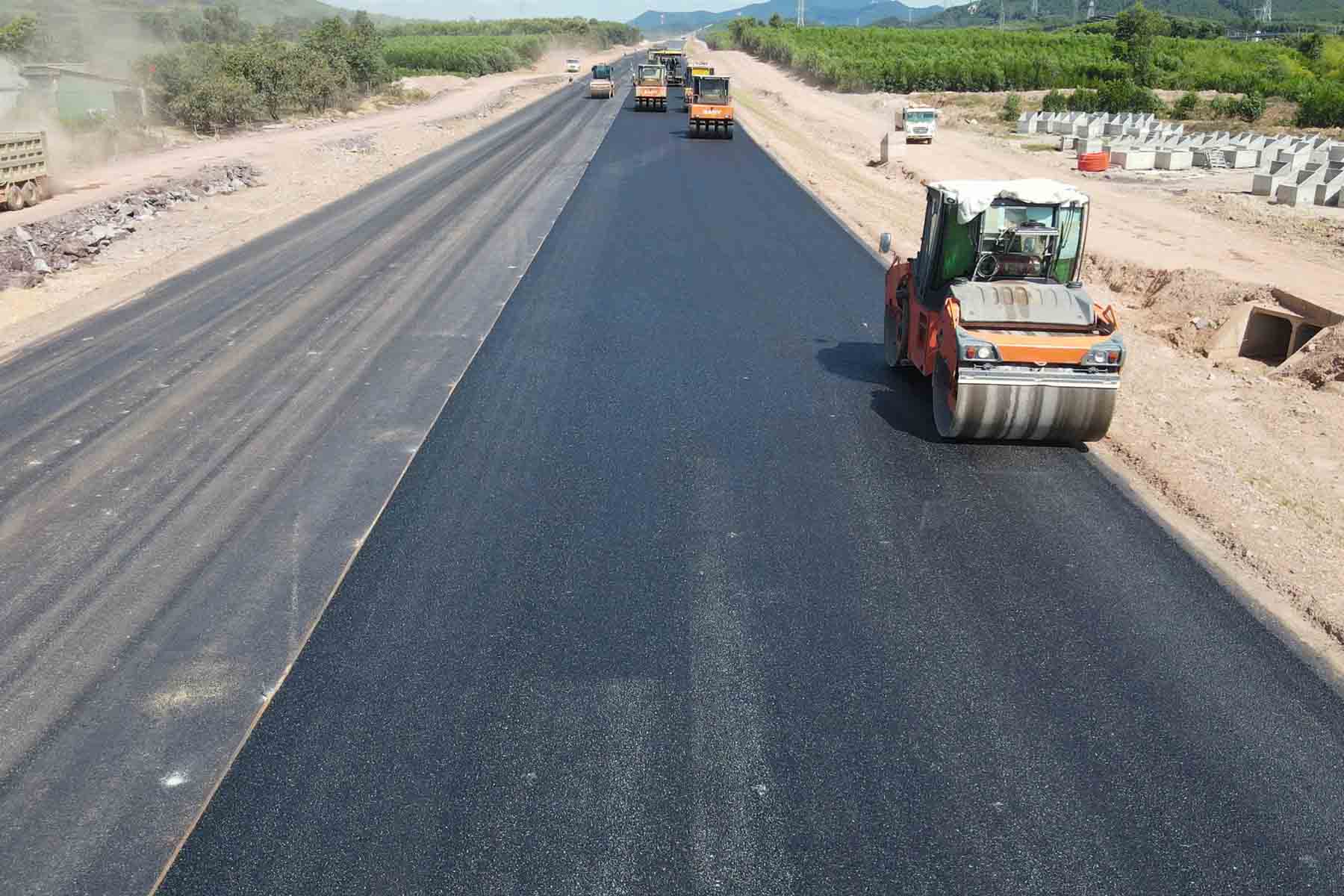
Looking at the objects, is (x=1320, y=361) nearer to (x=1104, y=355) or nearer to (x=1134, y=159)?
(x=1104, y=355)

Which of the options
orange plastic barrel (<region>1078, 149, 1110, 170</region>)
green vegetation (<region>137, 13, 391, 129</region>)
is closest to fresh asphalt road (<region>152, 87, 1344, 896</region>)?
orange plastic barrel (<region>1078, 149, 1110, 170</region>)

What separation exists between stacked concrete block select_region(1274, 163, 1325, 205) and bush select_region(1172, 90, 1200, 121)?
29.2 m

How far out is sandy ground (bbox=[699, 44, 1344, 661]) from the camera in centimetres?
853

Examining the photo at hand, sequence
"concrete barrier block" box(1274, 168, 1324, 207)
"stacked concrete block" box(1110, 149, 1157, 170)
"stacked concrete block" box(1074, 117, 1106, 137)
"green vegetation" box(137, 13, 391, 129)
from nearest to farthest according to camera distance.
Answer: "concrete barrier block" box(1274, 168, 1324, 207) < "stacked concrete block" box(1110, 149, 1157, 170) < "green vegetation" box(137, 13, 391, 129) < "stacked concrete block" box(1074, 117, 1106, 137)

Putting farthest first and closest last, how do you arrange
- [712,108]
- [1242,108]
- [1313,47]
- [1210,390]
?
[1313,47], [1242,108], [712,108], [1210,390]

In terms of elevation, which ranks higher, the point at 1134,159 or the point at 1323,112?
the point at 1323,112

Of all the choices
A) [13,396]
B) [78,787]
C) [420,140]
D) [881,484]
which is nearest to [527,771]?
[78,787]

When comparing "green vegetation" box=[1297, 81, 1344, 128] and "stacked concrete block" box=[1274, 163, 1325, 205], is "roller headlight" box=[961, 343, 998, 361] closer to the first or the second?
"stacked concrete block" box=[1274, 163, 1325, 205]

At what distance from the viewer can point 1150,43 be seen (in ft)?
245

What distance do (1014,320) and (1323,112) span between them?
47.2 metres

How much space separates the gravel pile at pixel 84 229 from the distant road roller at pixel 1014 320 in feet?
51.1

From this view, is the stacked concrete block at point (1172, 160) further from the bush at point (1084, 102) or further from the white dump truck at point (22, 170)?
the white dump truck at point (22, 170)

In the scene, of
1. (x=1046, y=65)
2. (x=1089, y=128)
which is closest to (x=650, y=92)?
(x=1089, y=128)

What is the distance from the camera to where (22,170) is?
2539 cm
